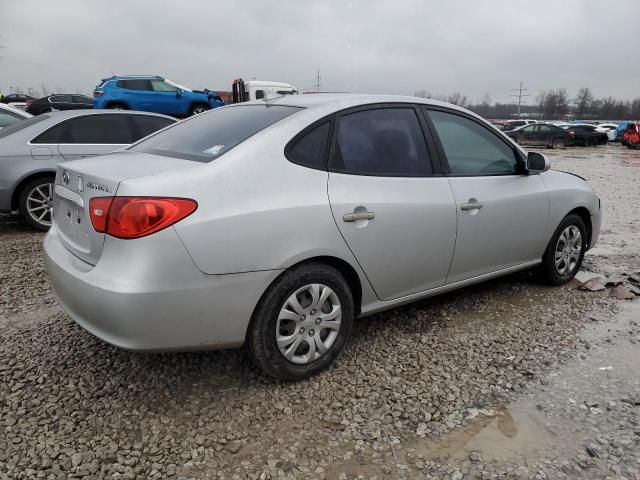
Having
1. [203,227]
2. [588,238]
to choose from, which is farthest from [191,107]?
[203,227]

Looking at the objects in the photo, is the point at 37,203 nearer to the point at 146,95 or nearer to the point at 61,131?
the point at 61,131

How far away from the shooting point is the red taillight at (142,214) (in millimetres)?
2330

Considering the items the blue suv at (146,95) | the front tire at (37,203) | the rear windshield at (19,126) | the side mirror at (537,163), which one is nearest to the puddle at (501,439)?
the side mirror at (537,163)

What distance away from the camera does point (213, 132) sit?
10.2 feet

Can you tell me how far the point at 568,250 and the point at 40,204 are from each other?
5.77 m

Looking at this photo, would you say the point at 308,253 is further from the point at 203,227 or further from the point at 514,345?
the point at 514,345

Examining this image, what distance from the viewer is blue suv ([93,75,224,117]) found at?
17000 millimetres

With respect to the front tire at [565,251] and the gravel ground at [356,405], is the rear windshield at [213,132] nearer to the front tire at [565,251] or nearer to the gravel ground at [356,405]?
the gravel ground at [356,405]

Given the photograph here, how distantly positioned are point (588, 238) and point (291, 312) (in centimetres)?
338

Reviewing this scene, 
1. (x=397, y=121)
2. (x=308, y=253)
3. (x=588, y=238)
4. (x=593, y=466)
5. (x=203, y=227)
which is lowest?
(x=593, y=466)

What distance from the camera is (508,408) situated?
275cm

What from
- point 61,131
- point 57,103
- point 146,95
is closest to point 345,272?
point 61,131

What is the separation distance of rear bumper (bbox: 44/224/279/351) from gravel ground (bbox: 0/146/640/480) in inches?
16.8

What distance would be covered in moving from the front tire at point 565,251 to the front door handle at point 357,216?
86.0 inches
